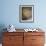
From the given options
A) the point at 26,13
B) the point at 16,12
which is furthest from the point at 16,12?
the point at 26,13

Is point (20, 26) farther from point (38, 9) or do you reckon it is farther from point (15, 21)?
point (38, 9)

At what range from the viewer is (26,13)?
13.4 ft

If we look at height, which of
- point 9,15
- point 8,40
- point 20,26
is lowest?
point 8,40

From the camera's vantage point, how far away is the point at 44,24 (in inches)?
161

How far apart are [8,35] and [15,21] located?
67 cm

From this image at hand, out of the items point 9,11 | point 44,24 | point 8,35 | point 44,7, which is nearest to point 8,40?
point 8,35

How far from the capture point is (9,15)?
13.4 feet

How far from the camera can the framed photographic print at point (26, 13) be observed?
4059mm

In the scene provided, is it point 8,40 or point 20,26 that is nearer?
point 8,40

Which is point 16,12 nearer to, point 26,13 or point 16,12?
point 16,12

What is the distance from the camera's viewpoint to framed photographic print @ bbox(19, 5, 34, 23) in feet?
13.3

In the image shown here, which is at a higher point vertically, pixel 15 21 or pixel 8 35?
pixel 15 21

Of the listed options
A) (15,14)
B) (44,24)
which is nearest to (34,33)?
(44,24)

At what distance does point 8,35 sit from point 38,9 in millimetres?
1293
